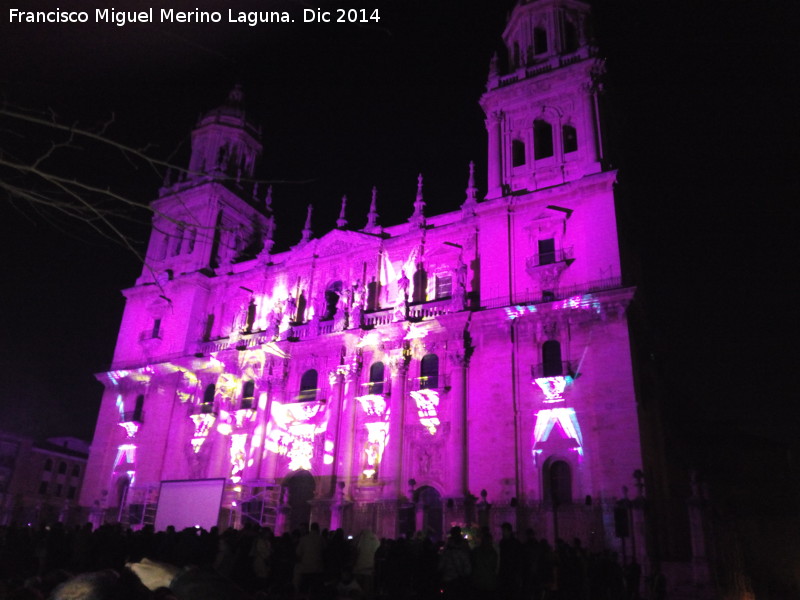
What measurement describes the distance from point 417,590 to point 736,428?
134 feet

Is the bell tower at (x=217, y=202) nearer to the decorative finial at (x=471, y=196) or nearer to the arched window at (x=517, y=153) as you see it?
the decorative finial at (x=471, y=196)

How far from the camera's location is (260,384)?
3180cm

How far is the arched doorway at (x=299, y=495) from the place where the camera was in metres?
29.0

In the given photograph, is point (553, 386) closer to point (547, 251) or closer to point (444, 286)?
point (547, 251)

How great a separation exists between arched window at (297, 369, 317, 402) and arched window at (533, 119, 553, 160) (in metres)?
15.7

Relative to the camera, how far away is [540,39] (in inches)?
1361

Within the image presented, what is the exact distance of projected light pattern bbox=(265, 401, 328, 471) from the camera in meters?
29.3

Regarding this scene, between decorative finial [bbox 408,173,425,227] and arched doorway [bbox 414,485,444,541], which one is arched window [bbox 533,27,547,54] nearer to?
decorative finial [bbox 408,173,425,227]

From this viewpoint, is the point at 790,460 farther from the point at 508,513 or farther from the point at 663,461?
the point at 508,513

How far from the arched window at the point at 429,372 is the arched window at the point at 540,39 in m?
18.2

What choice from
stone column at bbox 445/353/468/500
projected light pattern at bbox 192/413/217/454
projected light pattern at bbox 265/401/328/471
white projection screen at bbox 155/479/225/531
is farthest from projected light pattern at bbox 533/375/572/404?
projected light pattern at bbox 192/413/217/454

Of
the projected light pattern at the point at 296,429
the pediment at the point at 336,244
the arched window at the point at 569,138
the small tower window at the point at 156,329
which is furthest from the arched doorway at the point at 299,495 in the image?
the arched window at the point at 569,138

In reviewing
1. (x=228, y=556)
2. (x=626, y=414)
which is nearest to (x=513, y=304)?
(x=626, y=414)

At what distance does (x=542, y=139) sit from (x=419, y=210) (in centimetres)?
727
